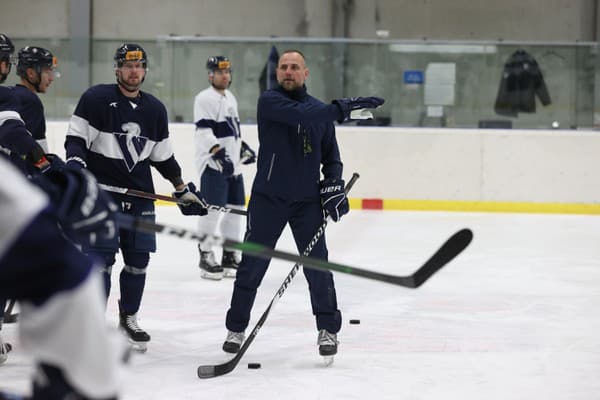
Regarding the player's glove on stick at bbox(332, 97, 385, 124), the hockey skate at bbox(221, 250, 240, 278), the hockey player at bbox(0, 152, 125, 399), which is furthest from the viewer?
the hockey skate at bbox(221, 250, 240, 278)

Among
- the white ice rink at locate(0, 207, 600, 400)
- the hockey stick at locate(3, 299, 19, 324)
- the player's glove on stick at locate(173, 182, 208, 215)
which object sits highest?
the player's glove on stick at locate(173, 182, 208, 215)

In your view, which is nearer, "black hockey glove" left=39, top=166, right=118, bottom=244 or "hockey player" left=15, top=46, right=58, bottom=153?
"black hockey glove" left=39, top=166, right=118, bottom=244

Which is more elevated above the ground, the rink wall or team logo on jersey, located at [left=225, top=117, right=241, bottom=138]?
team logo on jersey, located at [left=225, top=117, right=241, bottom=138]

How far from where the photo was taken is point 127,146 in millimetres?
3740

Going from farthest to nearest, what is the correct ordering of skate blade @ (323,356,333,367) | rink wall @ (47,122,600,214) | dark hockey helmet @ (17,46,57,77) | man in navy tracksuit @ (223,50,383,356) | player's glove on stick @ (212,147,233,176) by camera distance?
rink wall @ (47,122,600,214) → player's glove on stick @ (212,147,233,176) → dark hockey helmet @ (17,46,57,77) → skate blade @ (323,356,333,367) → man in navy tracksuit @ (223,50,383,356)

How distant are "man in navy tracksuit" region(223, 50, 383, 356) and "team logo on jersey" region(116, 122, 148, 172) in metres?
0.49

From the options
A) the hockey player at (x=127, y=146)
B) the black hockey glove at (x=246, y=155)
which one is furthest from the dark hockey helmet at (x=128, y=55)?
the black hockey glove at (x=246, y=155)

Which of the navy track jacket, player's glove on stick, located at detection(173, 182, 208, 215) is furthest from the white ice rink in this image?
the navy track jacket

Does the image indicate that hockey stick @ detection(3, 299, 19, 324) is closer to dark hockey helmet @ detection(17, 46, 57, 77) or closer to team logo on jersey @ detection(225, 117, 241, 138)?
dark hockey helmet @ detection(17, 46, 57, 77)

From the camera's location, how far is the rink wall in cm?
889

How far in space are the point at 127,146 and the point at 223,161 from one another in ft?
6.04

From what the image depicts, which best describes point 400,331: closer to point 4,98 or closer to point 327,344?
point 327,344

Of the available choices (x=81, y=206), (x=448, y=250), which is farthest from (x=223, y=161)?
(x=81, y=206)

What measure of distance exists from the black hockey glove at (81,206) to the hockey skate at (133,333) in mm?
2255
